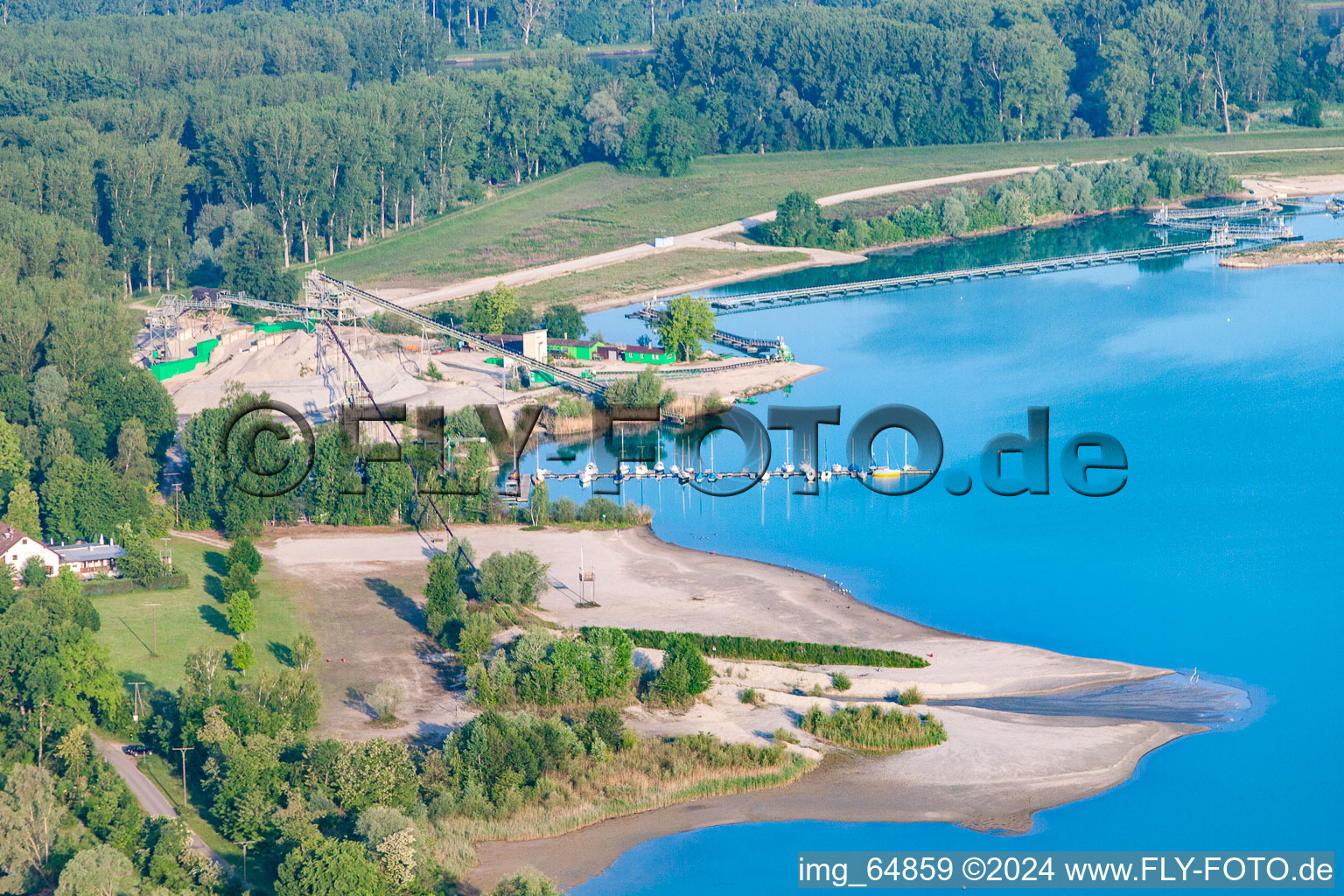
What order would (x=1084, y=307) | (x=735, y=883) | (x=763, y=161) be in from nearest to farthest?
(x=735, y=883) → (x=1084, y=307) → (x=763, y=161)

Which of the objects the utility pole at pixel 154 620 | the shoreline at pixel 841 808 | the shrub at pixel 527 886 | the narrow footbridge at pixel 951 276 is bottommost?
the shoreline at pixel 841 808

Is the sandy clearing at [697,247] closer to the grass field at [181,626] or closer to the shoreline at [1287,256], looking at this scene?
the shoreline at [1287,256]

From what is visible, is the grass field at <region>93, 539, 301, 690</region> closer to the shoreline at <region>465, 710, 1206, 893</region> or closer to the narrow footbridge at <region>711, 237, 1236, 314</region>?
the shoreline at <region>465, 710, 1206, 893</region>

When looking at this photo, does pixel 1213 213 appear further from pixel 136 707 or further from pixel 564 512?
pixel 136 707

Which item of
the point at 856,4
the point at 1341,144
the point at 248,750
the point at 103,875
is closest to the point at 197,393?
the point at 248,750

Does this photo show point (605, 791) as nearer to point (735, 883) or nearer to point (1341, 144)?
point (735, 883)

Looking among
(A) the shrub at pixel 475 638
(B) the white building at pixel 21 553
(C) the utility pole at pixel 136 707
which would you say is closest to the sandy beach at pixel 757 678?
(A) the shrub at pixel 475 638

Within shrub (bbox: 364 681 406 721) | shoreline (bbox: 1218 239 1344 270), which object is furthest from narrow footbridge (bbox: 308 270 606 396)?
shoreline (bbox: 1218 239 1344 270)
